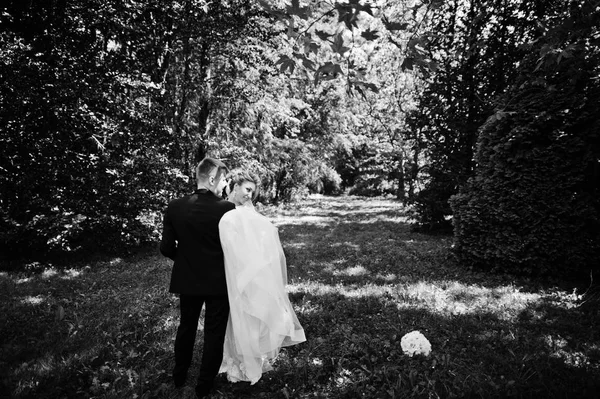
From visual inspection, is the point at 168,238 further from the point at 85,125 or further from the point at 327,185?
the point at 327,185

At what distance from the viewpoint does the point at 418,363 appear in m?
4.00

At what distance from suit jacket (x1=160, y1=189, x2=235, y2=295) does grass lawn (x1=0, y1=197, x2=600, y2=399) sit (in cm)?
139

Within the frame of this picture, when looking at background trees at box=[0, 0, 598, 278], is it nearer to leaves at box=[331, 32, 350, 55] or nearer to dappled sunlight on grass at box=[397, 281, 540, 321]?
leaves at box=[331, 32, 350, 55]

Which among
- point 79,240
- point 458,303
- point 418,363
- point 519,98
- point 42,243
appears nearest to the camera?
point 418,363

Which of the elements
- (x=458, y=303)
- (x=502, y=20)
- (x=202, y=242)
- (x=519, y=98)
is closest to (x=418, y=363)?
(x=458, y=303)

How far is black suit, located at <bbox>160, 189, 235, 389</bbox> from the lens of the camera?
3.44m

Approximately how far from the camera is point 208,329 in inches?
137

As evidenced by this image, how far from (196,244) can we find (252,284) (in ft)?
2.54

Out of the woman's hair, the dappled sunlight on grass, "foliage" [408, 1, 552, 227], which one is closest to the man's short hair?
the woman's hair

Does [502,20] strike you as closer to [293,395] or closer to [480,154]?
[480,154]

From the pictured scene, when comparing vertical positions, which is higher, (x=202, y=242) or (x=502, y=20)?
(x=502, y=20)

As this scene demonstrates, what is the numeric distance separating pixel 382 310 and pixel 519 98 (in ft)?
18.9

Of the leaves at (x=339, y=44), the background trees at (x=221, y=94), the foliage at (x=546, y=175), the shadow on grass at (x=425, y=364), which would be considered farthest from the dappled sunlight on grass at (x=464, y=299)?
the leaves at (x=339, y=44)

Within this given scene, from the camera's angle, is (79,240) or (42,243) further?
(79,240)
